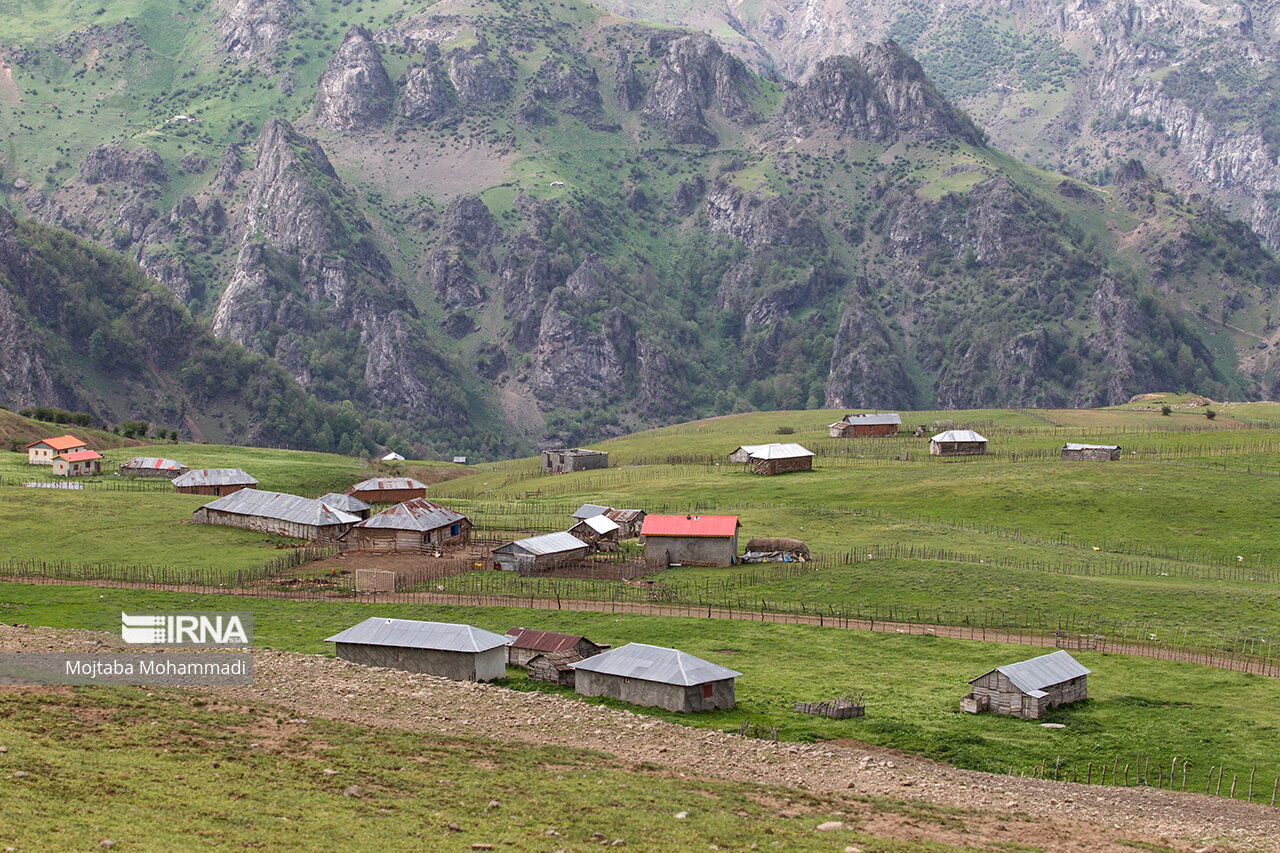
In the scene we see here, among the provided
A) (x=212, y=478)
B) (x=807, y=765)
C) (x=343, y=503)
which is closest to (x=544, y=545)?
(x=343, y=503)

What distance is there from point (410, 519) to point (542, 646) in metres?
44.1

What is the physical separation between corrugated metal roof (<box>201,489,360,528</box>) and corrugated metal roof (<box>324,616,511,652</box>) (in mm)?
44654

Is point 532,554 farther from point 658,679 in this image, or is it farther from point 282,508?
point 658,679

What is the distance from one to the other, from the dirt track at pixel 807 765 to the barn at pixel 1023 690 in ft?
24.6

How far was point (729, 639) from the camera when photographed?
6112 centimetres

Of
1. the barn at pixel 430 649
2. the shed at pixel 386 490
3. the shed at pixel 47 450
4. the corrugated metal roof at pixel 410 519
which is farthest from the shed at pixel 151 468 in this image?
the barn at pixel 430 649

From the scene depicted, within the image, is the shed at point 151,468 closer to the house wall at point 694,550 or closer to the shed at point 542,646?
the house wall at point 694,550

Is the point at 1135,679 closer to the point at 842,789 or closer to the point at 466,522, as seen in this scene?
the point at 842,789

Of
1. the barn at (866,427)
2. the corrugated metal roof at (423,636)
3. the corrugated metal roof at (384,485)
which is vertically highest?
the barn at (866,427)

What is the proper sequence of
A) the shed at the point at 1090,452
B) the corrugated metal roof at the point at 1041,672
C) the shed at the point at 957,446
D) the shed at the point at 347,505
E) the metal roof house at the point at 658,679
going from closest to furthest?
the metal roof house at the point at 658,679, the corrugated metal roof at the point at 1041,672, the shed at the point at 347,505, the shed at the point at 1090,452, the shed at the point at 957,446

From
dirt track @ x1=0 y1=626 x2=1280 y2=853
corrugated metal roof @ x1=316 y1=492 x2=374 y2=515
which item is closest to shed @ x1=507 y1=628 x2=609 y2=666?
dirt track @ x1=0 y1=626 x2=1280 y2=853

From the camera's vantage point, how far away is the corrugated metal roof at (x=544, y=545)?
8394 cm

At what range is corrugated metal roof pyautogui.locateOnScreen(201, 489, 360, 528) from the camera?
9594 centimetres

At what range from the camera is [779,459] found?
423 ft
